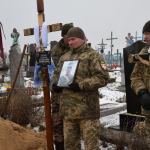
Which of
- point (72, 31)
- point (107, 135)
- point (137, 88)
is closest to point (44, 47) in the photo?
point (72, 31)

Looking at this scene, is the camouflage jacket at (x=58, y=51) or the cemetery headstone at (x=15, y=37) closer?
the camouflage jacket at (x=58, y=51)

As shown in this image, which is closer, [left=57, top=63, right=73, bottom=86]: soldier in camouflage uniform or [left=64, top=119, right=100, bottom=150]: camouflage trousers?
[left=64, top=119, right=100, bottom=150]: camouflage trousers

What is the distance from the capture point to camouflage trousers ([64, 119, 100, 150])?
207 cm

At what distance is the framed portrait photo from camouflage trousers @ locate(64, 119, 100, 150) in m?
0.46

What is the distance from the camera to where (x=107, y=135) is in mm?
3445

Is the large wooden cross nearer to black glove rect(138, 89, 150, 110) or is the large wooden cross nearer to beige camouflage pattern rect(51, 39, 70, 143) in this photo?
beige camouflage pattern rect(51, 39, 70, 143)

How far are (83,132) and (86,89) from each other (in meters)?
0.50

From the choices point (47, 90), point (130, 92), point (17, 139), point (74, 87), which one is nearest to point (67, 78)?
point (74, 87)

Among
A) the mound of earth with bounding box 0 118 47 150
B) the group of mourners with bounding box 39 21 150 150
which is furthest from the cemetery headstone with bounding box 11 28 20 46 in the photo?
the group of mourners with bounding box 39 21 150 150

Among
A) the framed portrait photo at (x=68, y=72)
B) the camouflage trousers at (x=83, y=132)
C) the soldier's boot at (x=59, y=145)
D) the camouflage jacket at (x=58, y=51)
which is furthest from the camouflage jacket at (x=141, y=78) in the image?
the soldier's boot at (x=59, y=145)

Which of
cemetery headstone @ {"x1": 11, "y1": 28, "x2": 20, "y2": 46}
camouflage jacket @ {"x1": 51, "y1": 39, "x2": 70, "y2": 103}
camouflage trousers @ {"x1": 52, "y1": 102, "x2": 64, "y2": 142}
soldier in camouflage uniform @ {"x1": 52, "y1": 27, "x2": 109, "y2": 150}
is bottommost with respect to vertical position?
camouflage trousers @ {"x1": 52, "y1": 102, "x2": 64, "y2": 142}

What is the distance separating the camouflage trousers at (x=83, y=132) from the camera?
81.4 inches

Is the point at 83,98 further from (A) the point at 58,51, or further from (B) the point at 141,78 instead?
(A) the point at 58,51

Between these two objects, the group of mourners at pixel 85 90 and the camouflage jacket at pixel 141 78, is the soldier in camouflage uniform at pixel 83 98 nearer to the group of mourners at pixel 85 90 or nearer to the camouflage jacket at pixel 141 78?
the group of mourners at pixel 85 90
